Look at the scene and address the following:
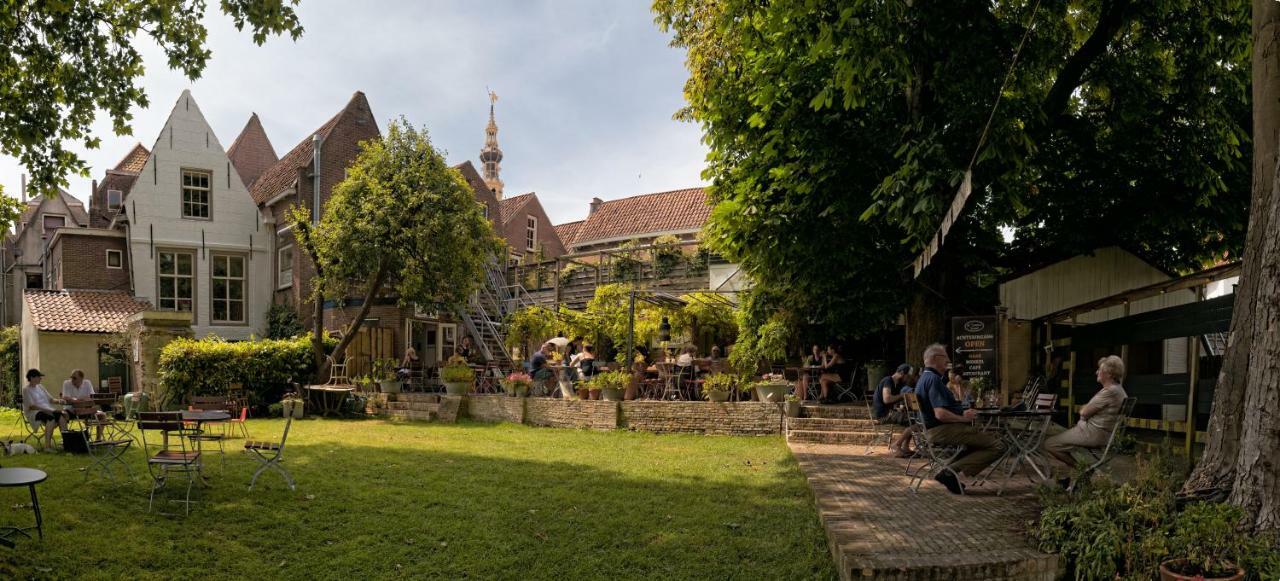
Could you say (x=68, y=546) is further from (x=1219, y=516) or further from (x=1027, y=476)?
(x=1027, y=476)

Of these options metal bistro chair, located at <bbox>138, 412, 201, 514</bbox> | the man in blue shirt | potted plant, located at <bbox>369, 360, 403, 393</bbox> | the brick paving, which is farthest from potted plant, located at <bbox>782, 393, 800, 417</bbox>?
potted plant, located at <bbox>369, 360, 403, 393</bbox>

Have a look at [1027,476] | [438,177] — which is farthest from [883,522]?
[438,177]

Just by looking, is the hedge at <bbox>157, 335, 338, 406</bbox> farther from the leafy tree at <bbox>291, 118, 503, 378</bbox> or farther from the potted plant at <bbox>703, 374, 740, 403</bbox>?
the potted plant at <bbox>703, 374, 740, 403</bbox>

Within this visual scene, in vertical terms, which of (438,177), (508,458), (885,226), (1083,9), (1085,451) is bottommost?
(508,458)

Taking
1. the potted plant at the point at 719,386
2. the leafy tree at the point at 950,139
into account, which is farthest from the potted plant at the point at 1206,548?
the potted plant at the point at 719,386

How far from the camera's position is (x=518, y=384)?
53.9 ft

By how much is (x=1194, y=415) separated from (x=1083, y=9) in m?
7.09

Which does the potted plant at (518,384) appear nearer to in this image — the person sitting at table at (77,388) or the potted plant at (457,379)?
the potted plant at (457,379)

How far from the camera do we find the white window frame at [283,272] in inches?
971

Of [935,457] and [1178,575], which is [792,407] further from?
[1178,575]

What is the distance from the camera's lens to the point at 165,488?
762cm

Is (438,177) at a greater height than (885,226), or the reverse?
(438,177)

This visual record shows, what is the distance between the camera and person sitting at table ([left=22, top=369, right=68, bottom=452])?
34.5ft

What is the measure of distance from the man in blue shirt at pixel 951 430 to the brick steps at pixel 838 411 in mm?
5281
